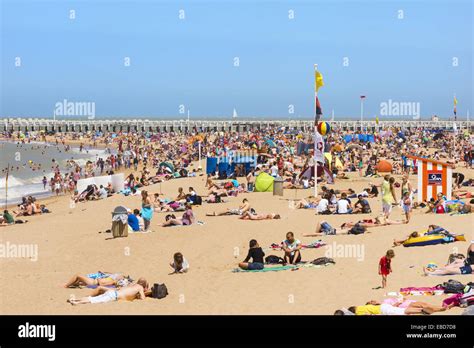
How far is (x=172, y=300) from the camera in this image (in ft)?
29.5

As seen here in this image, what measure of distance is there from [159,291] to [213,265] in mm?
2095

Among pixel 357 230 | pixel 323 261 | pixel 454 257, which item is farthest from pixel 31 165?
pixel 454 257

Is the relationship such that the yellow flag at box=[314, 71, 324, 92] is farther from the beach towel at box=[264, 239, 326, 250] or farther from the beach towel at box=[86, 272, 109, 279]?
the beach towel at box=[86, 272, 109, 279]

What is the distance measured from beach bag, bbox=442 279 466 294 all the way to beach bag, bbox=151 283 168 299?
3.31 metres

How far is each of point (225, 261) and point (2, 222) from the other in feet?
24.9

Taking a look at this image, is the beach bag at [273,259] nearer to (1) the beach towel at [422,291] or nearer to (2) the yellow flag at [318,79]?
(1) the beach towel at [422,291]

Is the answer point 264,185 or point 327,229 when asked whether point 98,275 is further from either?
point 264,185

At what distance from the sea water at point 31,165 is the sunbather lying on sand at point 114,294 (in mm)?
16096

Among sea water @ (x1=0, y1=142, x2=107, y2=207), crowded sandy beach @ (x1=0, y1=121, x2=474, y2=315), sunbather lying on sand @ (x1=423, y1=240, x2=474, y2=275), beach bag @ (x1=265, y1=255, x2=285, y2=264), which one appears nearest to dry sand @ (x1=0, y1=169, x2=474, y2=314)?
crowded sandy beach @ (x1=0, y1=121, x2=474, y2=315)

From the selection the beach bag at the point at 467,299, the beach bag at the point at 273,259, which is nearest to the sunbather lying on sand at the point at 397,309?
the beach bag at the point at 467,299

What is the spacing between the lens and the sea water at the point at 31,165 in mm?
29492
